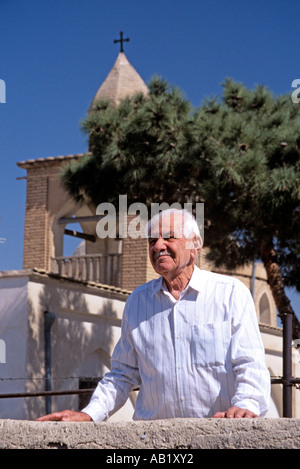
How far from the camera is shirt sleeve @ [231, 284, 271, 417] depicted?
282cm

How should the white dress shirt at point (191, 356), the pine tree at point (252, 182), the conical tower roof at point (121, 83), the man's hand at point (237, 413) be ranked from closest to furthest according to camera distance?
the man's hand at point (237, 413)
the white dress shirt at point (191, 356)
the pine tree at point (252, 182)
the conical tower roof at point (121, 83)

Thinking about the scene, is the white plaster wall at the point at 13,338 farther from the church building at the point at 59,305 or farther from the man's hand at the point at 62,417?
the man's hand at the point at 62,417

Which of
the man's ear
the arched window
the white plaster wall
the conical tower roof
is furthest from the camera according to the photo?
the arched window

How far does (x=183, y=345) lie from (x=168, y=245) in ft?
1.23

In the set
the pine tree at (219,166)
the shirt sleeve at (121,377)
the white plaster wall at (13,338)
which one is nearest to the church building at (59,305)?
the white plaster wall at (13,338)

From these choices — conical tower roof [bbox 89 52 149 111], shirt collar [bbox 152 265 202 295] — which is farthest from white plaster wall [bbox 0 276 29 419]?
shirt collar [bbox 152 265 202 295]

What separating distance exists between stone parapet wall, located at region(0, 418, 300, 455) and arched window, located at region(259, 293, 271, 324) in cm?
2414

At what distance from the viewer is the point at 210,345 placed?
2.96 metres

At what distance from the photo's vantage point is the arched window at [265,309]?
86.4ft

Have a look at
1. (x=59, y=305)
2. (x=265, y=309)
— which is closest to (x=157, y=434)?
(x=59, y=305)

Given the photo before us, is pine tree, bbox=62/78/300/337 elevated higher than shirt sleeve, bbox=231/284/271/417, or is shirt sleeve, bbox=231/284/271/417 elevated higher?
pine tree, bbox=62/78/300/337

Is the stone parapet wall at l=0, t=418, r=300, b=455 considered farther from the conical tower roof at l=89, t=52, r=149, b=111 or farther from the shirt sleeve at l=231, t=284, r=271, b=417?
the conical tower roof at l=89, t=52, r=149, b=111

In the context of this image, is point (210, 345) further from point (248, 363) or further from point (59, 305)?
point (59, 305)
